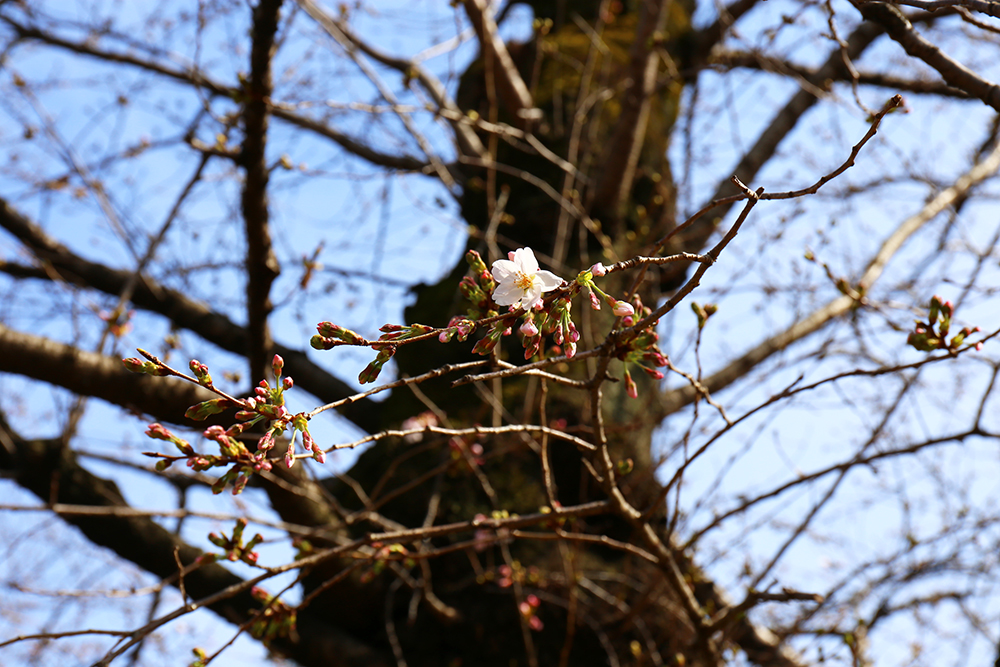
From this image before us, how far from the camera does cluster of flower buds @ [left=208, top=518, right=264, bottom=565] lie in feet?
4.66

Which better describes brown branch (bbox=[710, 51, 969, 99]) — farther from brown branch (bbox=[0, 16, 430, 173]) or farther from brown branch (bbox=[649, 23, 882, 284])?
brown branch (bbox=[0, 16, 430, 173])

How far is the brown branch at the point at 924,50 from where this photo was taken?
1.45 metres

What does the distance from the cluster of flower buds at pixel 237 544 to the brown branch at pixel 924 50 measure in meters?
1.67

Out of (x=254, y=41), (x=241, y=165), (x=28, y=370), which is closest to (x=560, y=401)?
(x=241, y=165)

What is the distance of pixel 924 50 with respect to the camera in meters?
1.49

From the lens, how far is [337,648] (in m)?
2.51

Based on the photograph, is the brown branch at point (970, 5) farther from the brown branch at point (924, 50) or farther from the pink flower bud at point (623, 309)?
the pink flower bud at point (623, 309)

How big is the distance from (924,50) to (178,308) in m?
3.11

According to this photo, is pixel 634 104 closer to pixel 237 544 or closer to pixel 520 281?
pixel 520 281

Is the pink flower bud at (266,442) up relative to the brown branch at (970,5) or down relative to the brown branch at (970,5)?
down

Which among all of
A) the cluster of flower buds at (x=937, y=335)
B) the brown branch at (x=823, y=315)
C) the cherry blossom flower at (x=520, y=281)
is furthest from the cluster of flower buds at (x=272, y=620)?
the brown branch at (x=823, y=315)

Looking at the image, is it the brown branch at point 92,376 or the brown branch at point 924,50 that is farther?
the brown branch at point 92,376

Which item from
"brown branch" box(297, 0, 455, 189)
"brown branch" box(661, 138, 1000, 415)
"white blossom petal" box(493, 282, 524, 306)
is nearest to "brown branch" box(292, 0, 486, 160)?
"brown branch" box(297, 0, 455, 189)

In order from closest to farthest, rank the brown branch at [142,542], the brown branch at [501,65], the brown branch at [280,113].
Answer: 1. the brown branch at [142,542]
2. the brown branch at [501,65]
3. the brown branch at [280,113]
